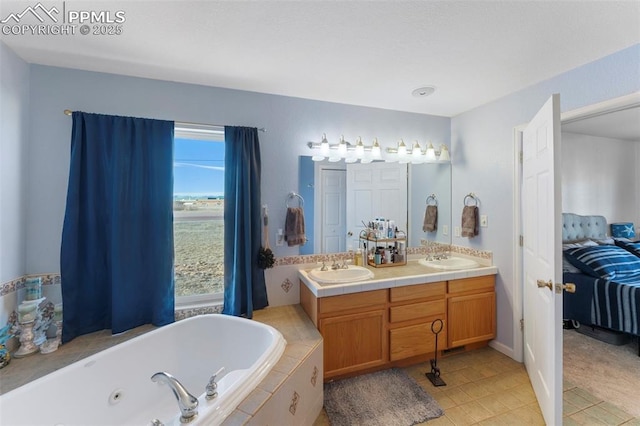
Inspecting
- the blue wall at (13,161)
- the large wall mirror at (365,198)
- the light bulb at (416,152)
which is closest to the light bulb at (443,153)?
the large wall mirror at (365,198)

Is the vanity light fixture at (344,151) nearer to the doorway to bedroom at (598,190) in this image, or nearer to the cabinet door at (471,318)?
the doorway to bedroom at (598,190)

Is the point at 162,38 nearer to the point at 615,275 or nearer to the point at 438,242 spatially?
the point at 438,242

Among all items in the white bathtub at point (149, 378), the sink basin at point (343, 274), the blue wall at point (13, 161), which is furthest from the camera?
the sink basin at point (343, 274)

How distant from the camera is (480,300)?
2.53 metres

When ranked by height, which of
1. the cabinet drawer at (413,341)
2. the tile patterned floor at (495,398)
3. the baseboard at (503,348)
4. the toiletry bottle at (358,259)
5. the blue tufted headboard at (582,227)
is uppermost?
the blue tufted headboard at (582,227)

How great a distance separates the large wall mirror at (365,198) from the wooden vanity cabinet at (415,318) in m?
0.66

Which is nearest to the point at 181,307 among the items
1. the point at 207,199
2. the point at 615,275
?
the point at 207,199

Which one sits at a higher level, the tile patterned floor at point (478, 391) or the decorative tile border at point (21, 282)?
the decorative tile border at point (21, 282)

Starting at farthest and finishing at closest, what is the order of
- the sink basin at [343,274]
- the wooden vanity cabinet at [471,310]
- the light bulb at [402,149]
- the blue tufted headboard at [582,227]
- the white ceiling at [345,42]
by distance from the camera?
the blue tufted headboard at [582,227] → the light bulb at [402,149] → the wooden vanity cabinet at [471,310] → the sink basin at [343,274] → the white ceiling at [345,42]

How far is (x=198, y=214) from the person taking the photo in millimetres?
2340

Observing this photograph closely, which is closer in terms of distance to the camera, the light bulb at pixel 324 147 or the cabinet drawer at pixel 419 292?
the cabinet drawer at pixel 419 292

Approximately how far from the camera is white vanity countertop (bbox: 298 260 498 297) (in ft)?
6.68

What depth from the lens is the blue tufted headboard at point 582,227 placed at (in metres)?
3.65

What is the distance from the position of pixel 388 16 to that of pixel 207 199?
1.89m
